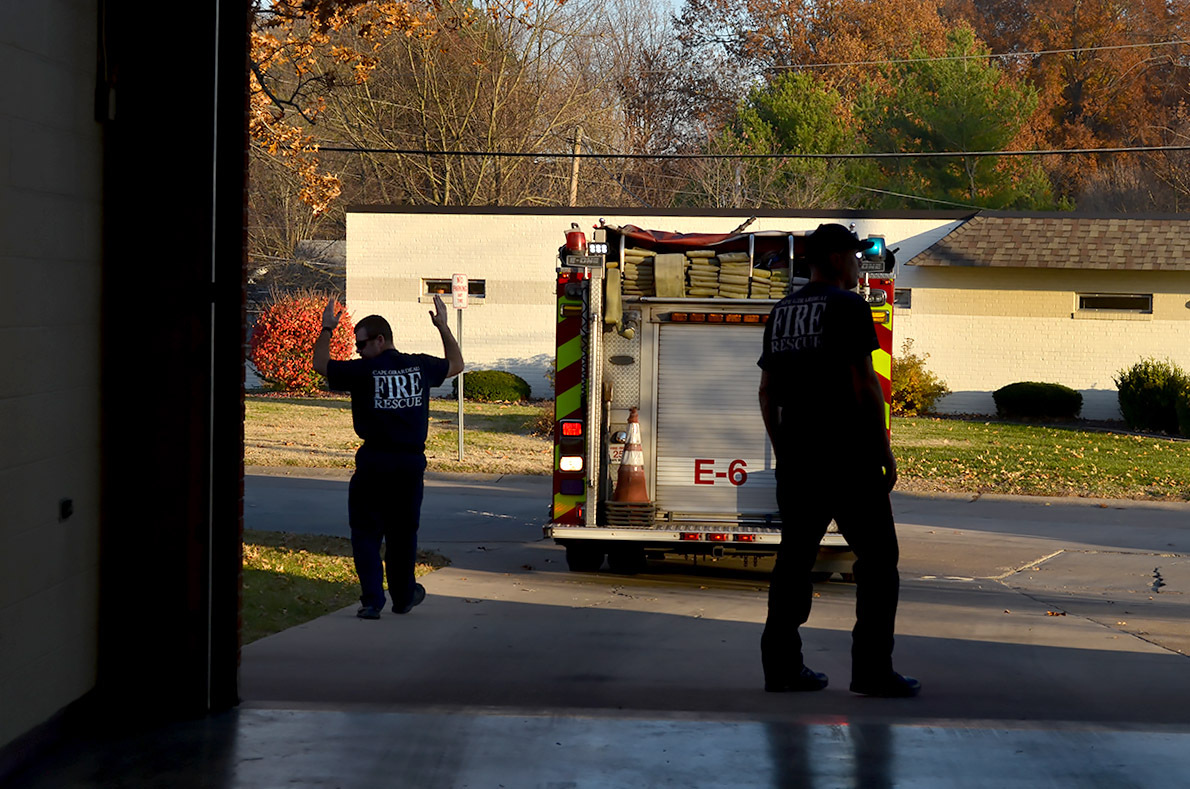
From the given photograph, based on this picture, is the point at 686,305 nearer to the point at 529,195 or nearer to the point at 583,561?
the point at 583,561

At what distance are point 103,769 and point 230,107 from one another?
8.11 ft

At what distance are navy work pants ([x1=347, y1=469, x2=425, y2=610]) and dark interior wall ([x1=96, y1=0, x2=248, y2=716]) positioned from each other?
9.32 ft

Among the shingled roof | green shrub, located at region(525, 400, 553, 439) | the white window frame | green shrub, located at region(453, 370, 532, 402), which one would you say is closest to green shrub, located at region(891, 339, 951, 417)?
the shingled roof

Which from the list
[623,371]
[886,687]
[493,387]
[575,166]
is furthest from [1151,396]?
[886,687]

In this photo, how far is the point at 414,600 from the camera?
338 inches

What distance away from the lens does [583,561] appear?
426 inches

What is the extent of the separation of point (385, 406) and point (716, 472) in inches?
128

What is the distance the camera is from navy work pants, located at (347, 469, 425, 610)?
8062 millimetres

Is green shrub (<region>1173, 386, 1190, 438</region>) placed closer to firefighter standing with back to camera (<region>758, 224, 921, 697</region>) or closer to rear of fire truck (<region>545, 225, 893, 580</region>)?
rear of fire truck (<region>545, 225, 893, 580</region>)

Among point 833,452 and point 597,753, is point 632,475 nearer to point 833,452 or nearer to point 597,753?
point 833,452

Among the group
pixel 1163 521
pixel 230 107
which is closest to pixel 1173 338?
pixel 1163 521

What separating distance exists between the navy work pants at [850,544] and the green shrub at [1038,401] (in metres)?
23.5

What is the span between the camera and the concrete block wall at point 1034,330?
28.8 meters

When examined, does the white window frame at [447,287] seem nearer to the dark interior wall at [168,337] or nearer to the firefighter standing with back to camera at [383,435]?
the firefighter standing with back to camera at [383,435]
